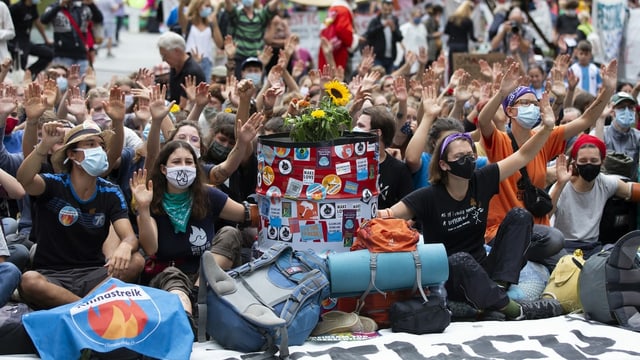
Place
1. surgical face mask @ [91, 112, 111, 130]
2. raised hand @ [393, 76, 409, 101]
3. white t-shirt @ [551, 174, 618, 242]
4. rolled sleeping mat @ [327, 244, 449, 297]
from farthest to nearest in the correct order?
surgical face mask @ [91, 112, 111, 130] → raised hand @ [393, 76, 409, 101] → white t-shirt @ [551, 174, 618, 242] → rolled sleeping mat @ [327, 244, 449, 297]

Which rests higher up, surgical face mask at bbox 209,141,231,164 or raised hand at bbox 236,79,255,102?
raised hand at bbox 236,79,255,102

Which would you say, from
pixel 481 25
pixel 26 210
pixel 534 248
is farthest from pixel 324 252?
pixel 481 25

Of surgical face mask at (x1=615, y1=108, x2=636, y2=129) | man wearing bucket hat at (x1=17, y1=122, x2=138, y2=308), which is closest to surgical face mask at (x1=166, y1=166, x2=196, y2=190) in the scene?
man wearing bucket hat at (x1=17, y1=122, x2=138, y2=308)

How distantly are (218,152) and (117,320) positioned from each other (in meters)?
2.40

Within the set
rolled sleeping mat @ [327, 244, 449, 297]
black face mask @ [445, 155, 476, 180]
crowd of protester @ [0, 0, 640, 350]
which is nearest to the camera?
rolled sleeping mat @ [327, 244, 449, 297]

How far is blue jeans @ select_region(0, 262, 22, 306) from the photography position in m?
5.93

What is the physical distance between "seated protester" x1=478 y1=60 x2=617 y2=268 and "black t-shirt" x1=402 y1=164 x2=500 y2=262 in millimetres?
522

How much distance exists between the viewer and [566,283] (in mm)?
7109

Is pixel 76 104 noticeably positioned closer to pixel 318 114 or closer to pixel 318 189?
pixel 318 114

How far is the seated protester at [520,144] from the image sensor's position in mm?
7539

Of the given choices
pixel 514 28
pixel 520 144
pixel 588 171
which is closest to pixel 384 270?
pixel 520 144

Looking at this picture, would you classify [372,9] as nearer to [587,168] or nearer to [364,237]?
[587,168]

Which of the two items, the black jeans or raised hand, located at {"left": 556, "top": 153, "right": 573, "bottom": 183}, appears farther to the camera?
raised hand, located at {"left": 556, "top": 153, "right": 573, "bottom": 183}

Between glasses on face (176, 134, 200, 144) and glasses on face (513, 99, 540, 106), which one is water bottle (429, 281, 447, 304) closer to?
glasses on face (513, 99, 540, 106)
